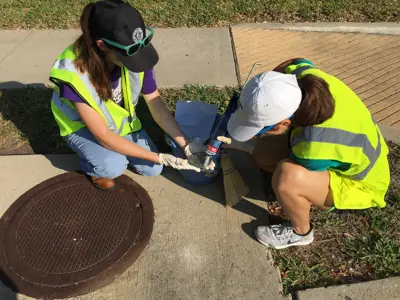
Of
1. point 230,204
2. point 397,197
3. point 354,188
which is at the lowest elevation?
point 230,204

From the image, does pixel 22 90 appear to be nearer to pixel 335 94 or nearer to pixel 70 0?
pixel 70 0

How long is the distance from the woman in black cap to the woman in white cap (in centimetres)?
63

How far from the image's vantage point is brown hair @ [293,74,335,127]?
169cm

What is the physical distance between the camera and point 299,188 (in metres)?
1.92

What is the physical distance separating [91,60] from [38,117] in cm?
148

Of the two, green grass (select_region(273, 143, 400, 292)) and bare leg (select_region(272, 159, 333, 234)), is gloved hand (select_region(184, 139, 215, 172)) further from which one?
green grass (select_region(273, 143, 400, 292))

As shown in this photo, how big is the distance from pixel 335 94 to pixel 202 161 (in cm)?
92

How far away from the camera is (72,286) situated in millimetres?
2045

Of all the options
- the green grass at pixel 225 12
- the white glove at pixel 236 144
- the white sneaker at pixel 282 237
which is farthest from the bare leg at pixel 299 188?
the green grass at pixel 225 12

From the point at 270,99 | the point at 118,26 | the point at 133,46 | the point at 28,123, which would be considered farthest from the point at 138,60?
the point at 28,123

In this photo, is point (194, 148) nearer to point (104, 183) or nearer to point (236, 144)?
point (236, 144)

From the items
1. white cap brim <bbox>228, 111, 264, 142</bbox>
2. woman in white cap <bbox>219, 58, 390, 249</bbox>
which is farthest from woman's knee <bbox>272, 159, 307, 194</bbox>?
white cap brim <bbox>228, 111, 264, 142</bbox>

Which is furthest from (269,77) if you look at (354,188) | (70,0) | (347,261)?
(70,0)

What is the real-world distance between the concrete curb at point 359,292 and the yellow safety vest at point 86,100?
1.51 m
